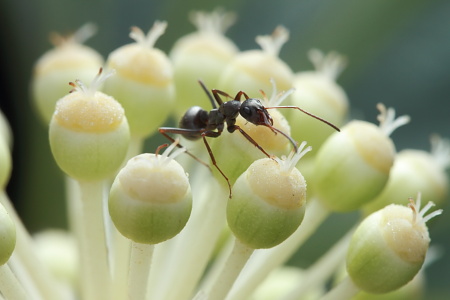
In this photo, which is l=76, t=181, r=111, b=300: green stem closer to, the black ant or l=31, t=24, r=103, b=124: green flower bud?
the black ant

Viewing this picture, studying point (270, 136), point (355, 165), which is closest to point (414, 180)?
point (355, 165)

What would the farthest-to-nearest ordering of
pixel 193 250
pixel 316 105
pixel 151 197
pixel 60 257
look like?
pixel 60 257 < pixel 316 105 < pixel 193 250 < pixel 151 197

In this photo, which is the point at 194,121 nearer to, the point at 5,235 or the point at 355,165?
the point at 355,165

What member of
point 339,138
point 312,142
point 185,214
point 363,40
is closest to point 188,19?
point 363,40

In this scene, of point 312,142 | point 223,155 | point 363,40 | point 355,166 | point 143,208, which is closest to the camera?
point 143,208

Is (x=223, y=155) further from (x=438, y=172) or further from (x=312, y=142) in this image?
(x=438, y=172)

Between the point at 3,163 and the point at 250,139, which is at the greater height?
the point at 250,139
